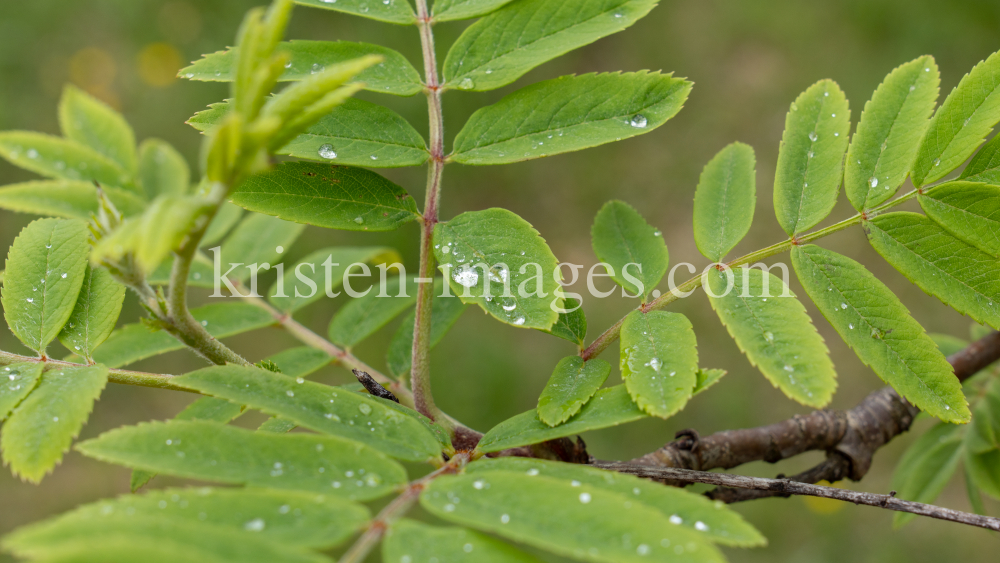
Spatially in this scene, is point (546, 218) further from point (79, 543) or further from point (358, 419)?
point (79, 543)

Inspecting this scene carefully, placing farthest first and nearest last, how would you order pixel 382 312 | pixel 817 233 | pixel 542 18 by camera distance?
pixel 382 312 < pixel 542 18 < pixel 817 233

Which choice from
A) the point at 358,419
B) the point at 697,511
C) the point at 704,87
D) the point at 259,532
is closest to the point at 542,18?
the point at 358,419

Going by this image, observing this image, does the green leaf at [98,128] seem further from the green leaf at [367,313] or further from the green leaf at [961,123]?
the green leaf at [961,123]

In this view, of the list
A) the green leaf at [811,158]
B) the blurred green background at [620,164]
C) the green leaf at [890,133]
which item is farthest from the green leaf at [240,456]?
the blurred green background at [620,164]

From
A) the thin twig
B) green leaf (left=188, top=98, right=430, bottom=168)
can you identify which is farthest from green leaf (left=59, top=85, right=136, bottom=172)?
the thin twig

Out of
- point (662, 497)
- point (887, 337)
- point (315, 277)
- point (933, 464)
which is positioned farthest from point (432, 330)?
point (933, 464)

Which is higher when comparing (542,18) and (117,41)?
(117,41)

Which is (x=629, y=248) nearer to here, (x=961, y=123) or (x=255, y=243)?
(x=961, y=123)

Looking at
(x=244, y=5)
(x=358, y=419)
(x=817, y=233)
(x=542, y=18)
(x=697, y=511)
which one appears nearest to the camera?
(x=697, y=511)
